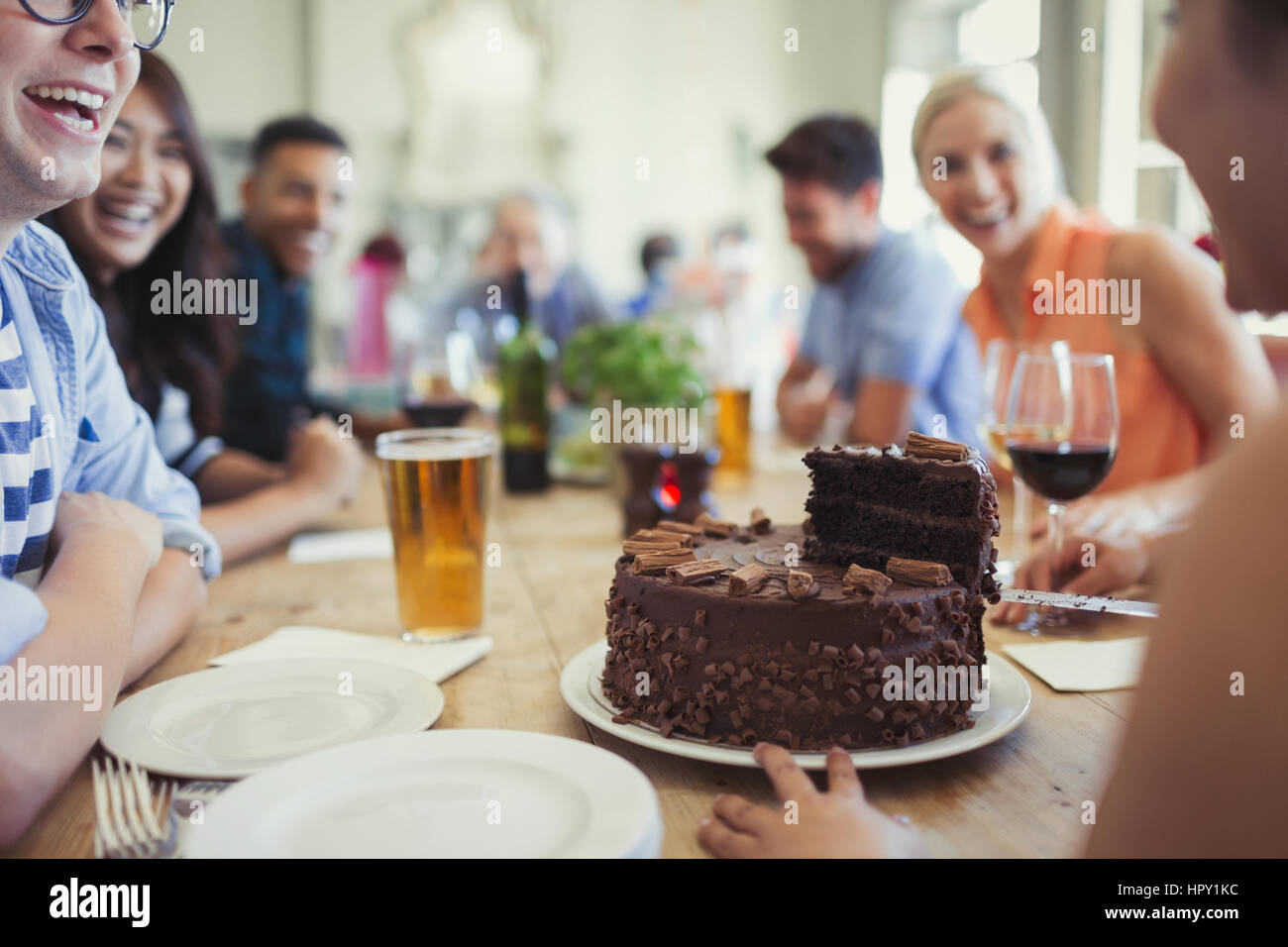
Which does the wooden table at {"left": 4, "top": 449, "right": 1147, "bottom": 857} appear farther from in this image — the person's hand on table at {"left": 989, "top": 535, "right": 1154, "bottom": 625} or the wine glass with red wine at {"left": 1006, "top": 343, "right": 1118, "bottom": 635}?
the wine glass with red wine at {"left": 1006, "top": 343, "right": 1118, "bottom": 635}

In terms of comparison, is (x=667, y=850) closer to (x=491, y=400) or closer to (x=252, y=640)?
(x=252, y=640)

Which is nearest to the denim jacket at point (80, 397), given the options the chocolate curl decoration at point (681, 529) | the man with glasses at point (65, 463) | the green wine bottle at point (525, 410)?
the man with glasses at point (65, 463)

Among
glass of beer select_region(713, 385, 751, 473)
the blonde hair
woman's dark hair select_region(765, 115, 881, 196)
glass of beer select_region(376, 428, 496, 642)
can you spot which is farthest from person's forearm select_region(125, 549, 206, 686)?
woman's dark hair select_region(765, 115, 881, 196)

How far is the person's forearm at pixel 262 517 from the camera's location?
1869 mm

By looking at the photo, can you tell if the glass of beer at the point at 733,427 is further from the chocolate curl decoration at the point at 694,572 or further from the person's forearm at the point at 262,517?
the chocolate curl decoration at the point at 694,572

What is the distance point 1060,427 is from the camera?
5.12 ft

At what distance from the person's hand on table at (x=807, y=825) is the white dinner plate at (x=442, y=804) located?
0.25 ft

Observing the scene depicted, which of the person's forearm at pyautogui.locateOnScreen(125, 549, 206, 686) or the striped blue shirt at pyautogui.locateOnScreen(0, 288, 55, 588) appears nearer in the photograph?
the striped blue shirt at pyautogui.locateOnScreen(0, 288, 55, 588)

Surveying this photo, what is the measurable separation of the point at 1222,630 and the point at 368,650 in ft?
3.48

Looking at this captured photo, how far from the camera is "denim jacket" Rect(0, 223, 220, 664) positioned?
3.97 feet

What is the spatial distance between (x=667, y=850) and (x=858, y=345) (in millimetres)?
3043

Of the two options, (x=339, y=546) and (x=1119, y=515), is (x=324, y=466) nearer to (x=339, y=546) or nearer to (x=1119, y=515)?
(x=339, y=546)

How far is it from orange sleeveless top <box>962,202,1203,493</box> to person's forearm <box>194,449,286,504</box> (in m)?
1.82

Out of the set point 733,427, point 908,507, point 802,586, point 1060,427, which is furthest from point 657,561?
point 733,427
